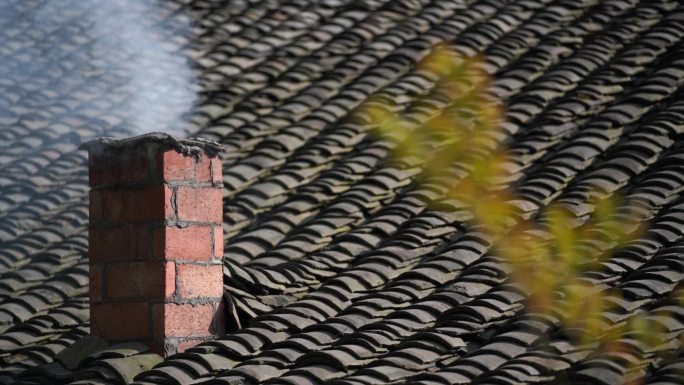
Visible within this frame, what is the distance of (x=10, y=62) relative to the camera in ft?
28.5

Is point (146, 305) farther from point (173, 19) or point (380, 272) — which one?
point (173, 19)

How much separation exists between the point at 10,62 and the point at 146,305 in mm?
4574

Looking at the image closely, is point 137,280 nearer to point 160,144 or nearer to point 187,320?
point 187,320

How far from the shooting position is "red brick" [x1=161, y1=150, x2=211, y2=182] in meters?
4.93

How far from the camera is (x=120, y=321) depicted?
193 inches

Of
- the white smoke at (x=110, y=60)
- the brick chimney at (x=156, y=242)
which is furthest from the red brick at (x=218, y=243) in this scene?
the white smoke at (x=110, y=60)

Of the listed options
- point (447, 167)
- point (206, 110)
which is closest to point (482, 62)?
point (447, 167)

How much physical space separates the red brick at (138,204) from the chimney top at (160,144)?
20cm

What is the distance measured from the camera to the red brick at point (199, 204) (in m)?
4.96

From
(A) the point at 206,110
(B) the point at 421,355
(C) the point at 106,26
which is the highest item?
(C) the point at 106,26

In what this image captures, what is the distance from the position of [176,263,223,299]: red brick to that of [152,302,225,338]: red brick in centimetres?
5

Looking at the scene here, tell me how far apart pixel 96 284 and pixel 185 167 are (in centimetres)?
70

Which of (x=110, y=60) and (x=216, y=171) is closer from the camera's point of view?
(x=216, y=171)

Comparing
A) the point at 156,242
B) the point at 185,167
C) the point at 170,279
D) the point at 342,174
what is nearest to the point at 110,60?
the point at 342,174
